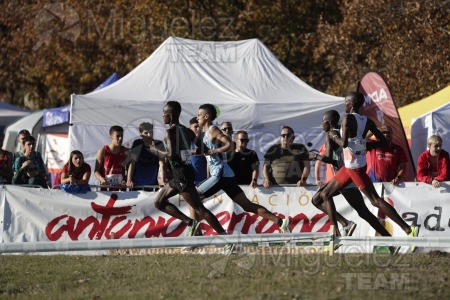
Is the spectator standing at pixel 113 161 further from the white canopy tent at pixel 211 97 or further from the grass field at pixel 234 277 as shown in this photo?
the grass field at pixel 234 277

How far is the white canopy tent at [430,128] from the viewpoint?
1634cm

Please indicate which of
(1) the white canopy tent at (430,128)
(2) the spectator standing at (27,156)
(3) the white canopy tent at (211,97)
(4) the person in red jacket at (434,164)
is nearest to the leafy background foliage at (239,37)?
(3) the white canopy tent at (211,97)

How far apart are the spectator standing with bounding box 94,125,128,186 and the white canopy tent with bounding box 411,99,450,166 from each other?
503 centimetres

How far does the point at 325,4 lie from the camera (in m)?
33.4

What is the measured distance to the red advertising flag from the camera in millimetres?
16230

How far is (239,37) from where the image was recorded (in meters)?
32.3

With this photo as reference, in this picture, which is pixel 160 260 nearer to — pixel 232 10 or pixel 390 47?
pixel 390 47

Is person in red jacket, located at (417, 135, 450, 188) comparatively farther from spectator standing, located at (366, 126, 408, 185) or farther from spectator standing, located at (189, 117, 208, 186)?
spectator standing, located at (189, 117, 208, 186)

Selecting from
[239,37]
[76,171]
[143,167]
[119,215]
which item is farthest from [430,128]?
[239,37]

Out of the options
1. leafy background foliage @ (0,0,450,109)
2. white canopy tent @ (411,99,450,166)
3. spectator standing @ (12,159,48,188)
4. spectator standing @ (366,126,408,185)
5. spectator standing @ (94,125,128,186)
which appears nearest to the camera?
spectator standing @ (366,126,408,185)

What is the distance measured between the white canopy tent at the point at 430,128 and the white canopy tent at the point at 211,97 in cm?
151

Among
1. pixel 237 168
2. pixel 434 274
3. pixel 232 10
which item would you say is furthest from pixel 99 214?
pixel 232 10

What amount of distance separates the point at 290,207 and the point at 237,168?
1.08 m

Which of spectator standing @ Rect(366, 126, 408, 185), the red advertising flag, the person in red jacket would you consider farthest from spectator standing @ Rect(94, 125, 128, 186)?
the person in red jacket
